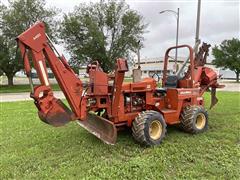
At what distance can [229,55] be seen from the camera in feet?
167

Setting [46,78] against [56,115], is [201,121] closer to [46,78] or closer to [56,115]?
[56,115]

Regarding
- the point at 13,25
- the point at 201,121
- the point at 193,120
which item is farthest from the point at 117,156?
the point at 13,25

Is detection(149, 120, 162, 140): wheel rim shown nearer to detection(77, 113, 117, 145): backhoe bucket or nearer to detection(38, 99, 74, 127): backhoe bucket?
detection(77, 113, 117, 145): backhoe bucket

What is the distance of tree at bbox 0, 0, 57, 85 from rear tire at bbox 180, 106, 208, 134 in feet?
73.7

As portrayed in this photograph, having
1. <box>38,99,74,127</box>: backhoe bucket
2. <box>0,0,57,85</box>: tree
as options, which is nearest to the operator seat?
<box>38,99,74,127</box>: backhoe bucket

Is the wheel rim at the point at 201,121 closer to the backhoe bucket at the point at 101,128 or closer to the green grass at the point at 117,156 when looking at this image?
the green grass at the point at 117,156

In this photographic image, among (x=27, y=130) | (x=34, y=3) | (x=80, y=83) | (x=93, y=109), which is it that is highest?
(x=34, y=3)

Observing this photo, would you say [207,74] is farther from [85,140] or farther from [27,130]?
[27,130]

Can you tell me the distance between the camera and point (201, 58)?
9156 mm

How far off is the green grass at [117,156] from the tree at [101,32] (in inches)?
949

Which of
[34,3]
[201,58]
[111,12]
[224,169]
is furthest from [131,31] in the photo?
[224,169]

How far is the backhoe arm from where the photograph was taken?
5223 mm

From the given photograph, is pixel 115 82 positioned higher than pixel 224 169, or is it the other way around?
pixel 115 82

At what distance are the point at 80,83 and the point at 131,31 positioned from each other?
2755 cm
